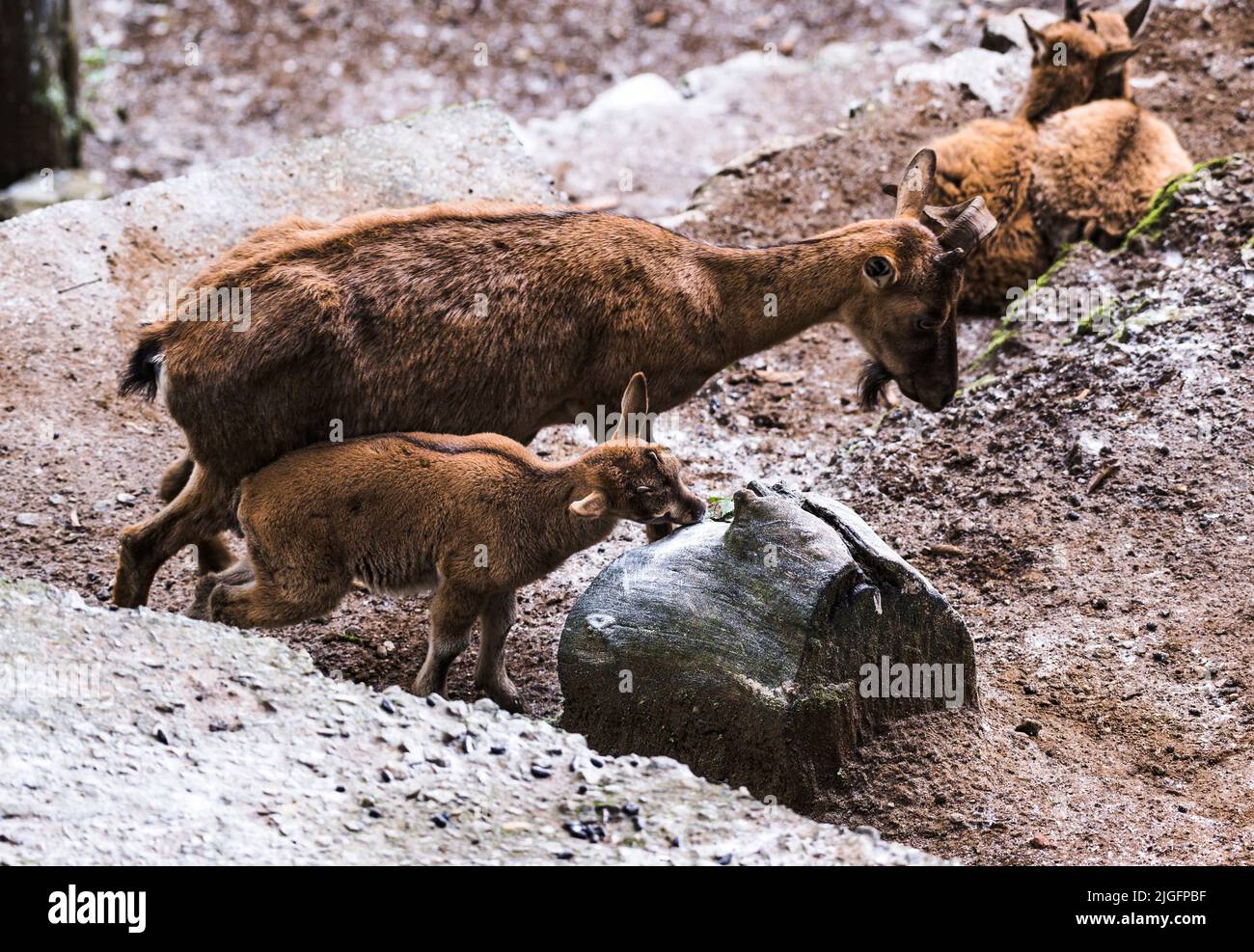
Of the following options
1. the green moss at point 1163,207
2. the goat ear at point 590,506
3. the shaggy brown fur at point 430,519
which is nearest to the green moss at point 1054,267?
the green moss at point 1163,207

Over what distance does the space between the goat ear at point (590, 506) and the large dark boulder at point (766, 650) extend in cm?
35

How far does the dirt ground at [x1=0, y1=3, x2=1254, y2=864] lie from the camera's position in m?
6.99

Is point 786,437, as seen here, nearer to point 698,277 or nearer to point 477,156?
point 698,277

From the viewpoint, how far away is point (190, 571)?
9.11 metres

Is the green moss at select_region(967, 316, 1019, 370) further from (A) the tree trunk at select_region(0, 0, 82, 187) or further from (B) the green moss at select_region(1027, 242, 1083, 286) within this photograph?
(A) the tree trunk at select_region(0, 0, 82, 187)

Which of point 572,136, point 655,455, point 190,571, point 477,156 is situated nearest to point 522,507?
point 655,455

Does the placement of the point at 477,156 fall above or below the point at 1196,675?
above

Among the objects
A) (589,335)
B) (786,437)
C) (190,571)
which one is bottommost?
(190,571)

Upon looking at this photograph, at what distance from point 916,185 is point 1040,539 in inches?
84.8

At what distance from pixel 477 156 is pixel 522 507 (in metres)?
5.22

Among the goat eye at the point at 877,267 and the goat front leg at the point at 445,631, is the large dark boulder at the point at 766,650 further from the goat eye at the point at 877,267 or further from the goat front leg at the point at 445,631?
the goat eye at the point at 877,267

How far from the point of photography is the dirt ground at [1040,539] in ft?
22.9

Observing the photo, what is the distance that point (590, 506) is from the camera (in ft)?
23.7

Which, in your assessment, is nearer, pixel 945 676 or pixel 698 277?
pixel 945 676
